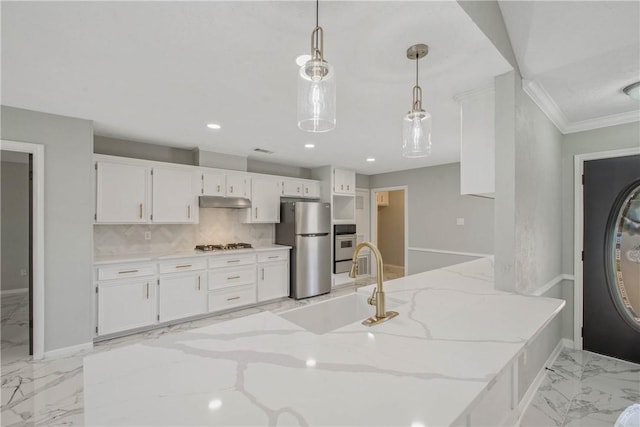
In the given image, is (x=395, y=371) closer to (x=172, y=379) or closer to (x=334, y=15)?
(x=172, y=379)

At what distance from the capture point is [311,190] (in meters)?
5.23

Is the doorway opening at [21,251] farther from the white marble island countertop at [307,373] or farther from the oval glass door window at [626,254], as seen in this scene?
the oval glass door window at [626,254]

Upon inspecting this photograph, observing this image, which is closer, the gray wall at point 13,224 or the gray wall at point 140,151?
the gray wall at point 140,151

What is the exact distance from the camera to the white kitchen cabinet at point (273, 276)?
4.30m

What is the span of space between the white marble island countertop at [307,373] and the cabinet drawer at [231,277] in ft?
9.00

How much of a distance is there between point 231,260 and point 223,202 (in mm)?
818

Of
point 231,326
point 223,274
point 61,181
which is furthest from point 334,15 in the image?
point 223,274

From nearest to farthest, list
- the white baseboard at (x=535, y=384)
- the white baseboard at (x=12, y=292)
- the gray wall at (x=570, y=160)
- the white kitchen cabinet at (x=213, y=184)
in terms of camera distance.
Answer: the white baseboard at (x=535, y=384) < the gray wall at (x=570, y=160) < the white kitchen cabinet at (x=213, y=184) < the white baseboard at (x=12, y=292)

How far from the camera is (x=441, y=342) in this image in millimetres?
1062

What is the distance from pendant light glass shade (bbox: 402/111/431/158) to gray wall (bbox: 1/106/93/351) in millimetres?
2979

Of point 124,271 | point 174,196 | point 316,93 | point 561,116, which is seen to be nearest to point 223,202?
point 174,196

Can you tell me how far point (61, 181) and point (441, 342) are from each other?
11.0 feet

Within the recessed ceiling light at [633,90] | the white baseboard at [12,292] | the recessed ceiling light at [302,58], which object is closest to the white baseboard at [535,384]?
the recessed ceiling light at [633,90]

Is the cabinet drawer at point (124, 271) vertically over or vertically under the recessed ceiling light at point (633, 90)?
under
